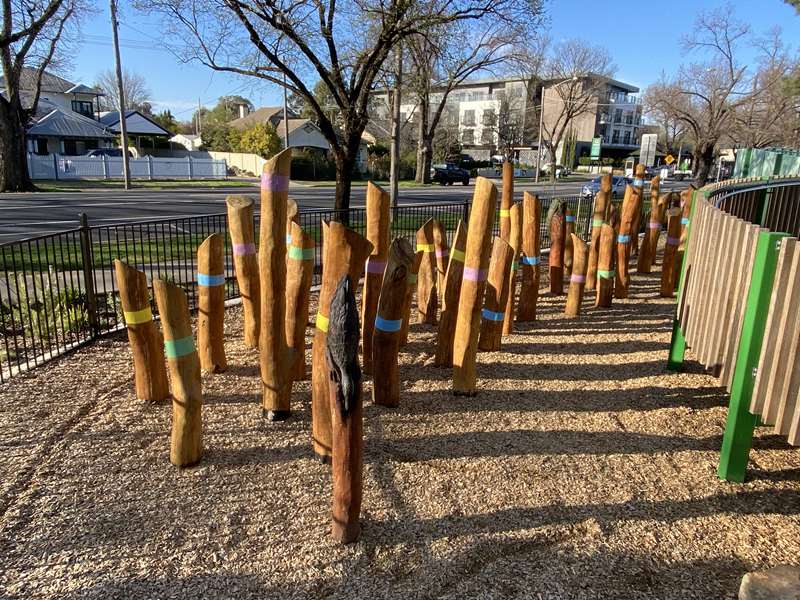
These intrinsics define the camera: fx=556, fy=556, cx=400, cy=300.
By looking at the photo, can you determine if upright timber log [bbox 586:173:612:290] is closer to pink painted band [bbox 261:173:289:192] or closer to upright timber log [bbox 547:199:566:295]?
upright timber log [bbox 547:199:566:295]

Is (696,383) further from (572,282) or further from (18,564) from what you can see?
(18,564)

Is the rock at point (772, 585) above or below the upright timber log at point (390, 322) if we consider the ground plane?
below

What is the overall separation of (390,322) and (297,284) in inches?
30.6

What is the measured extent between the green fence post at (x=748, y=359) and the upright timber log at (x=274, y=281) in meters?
3.06

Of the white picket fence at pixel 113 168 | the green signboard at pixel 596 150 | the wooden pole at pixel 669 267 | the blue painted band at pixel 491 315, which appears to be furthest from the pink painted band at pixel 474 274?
the white picket fence at pixel 113 168

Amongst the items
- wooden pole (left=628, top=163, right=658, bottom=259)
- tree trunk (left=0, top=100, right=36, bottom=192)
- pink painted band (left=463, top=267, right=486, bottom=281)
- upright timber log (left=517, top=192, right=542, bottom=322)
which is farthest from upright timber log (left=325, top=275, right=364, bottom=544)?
tree trunk (left=0, top=100, right=36, bottom=192)

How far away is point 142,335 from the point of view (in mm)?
4426

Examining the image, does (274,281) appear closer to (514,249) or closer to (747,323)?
(747,323)

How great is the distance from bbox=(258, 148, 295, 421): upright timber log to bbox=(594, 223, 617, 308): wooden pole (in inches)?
185

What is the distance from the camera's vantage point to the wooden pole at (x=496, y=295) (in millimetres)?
5387

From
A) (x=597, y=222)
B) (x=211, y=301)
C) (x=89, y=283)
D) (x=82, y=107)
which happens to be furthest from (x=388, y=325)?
(x=82, y=107)

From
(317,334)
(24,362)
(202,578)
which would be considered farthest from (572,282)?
(24,362)

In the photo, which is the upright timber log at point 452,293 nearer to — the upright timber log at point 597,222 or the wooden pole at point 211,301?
the wooden pole at point 211,301

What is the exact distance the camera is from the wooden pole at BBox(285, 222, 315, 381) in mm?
4215
